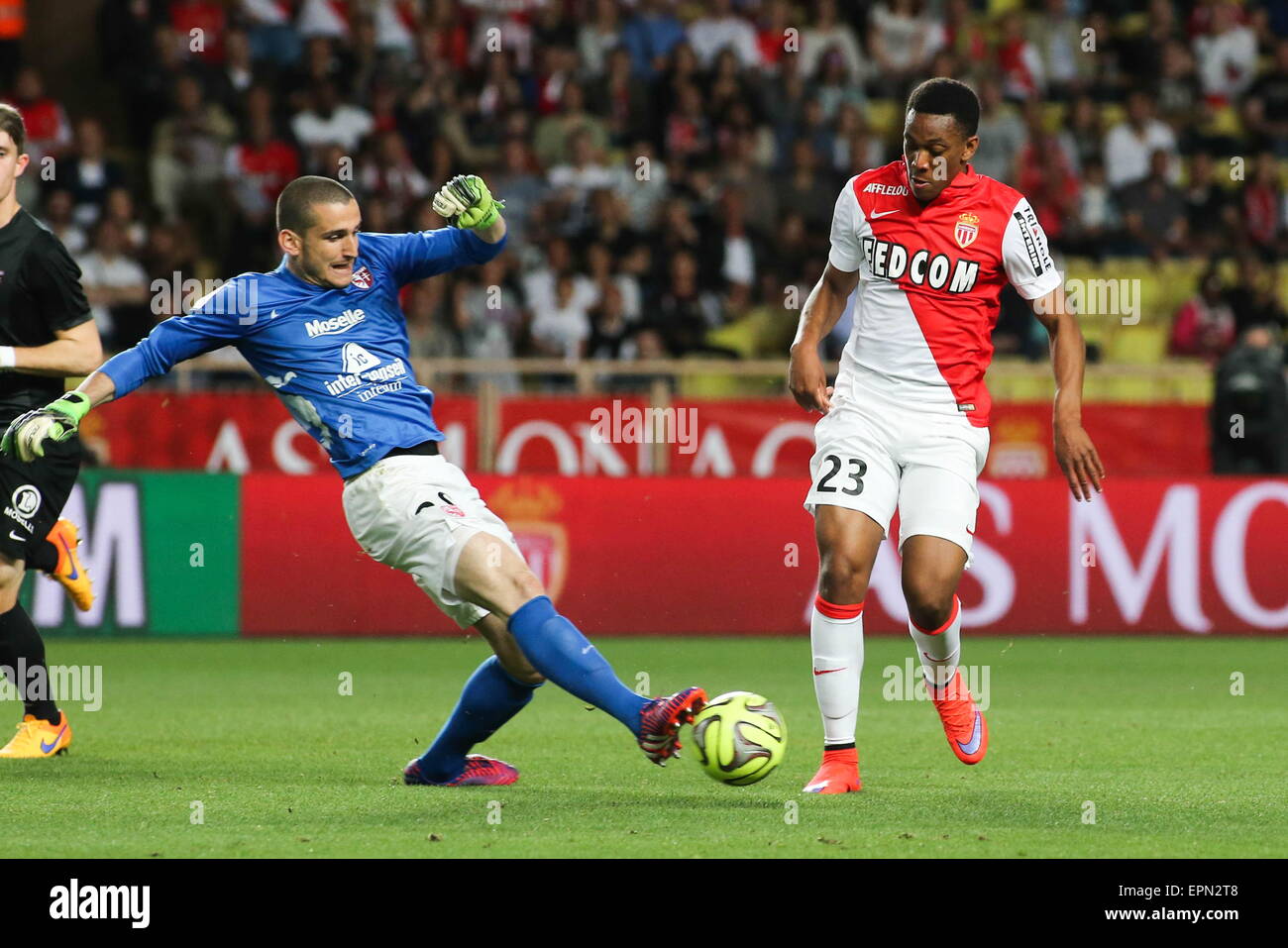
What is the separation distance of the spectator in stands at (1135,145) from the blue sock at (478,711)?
1254cm

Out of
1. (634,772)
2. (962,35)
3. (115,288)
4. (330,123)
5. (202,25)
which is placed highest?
(962,35)

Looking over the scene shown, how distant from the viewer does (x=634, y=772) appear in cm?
727

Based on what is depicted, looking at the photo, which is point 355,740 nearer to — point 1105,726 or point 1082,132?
point 1105,726

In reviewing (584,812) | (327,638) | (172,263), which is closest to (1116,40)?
(172,263)

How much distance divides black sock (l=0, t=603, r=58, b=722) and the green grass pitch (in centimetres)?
28

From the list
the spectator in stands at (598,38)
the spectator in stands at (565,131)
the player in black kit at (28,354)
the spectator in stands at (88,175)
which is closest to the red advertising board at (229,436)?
the spectator in stands at (88,175)

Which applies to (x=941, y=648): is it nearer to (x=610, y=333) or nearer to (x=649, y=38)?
(x=610, y=333)

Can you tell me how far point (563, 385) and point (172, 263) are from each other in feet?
11.5

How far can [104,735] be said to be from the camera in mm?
8336

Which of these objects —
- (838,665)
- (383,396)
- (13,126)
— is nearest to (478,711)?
(383,396)

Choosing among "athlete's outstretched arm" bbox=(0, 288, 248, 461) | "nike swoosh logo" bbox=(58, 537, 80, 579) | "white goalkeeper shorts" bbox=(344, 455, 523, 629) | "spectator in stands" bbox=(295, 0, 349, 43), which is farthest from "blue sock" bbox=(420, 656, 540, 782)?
"spectator in stands" bbox=(295, 0, 349, 43)

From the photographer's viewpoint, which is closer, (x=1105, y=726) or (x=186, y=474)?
(x=1105, y=726)

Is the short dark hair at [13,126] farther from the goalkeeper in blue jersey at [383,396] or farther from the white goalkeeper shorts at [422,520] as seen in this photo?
the white goalkeeper shorts at [422,520]

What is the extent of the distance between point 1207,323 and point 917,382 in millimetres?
10285
